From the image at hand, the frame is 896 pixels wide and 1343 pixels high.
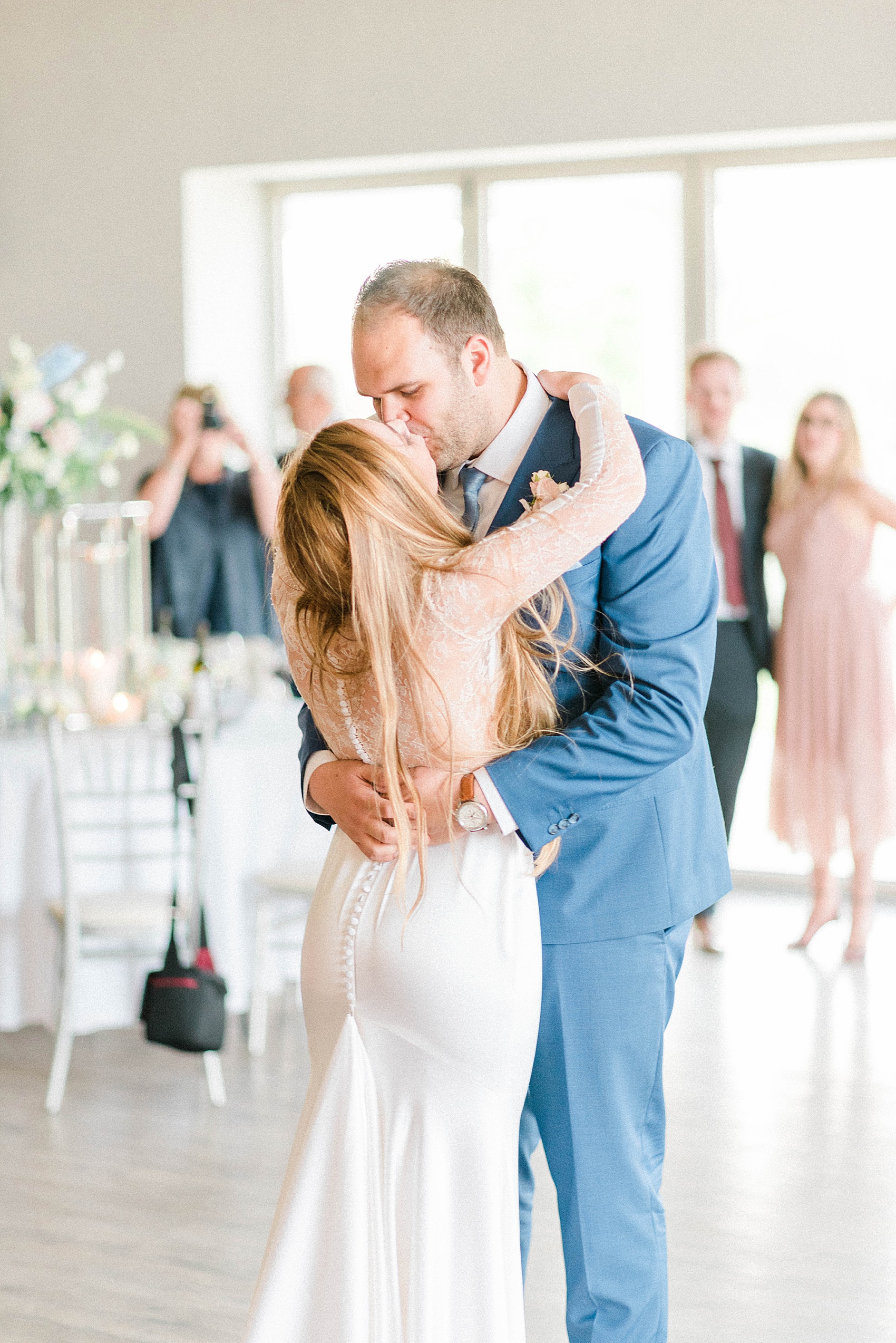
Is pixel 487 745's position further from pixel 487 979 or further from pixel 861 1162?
pixel 861 1162

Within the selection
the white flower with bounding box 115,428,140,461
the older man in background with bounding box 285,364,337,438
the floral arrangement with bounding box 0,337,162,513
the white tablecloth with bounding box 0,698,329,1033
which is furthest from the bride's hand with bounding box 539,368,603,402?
the older man in background with bounding box 285,364,337,438

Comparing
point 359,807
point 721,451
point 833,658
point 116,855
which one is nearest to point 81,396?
point 116,855

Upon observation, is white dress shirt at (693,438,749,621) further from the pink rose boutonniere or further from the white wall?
the pink rose boutonniere

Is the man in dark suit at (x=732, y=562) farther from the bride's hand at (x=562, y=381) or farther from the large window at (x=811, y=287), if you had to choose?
the bride's hand at (x=562, y=381)

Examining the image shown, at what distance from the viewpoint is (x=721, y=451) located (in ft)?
15.9

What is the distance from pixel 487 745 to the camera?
5.32 ft

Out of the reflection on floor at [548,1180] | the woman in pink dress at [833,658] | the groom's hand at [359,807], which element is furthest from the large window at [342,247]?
the groom's hand at [359,807]

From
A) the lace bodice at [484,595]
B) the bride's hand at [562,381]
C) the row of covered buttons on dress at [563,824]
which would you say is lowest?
the row of covered buttons on dress at [563,824]

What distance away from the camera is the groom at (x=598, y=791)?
1.62 meters

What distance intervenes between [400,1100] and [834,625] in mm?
3460

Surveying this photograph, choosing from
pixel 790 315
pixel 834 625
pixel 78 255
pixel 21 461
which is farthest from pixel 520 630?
pixel 78 255

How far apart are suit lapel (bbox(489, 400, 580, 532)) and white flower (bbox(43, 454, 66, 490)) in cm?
277

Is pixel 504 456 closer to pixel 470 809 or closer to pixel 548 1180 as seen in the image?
pixel 470 809

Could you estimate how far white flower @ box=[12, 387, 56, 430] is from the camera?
4125 millimetres
